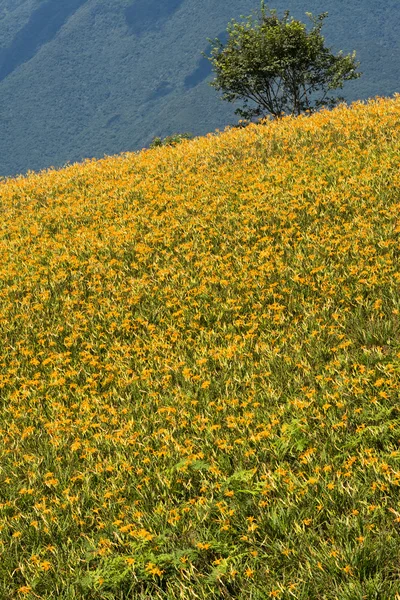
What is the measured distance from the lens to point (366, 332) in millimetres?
6641

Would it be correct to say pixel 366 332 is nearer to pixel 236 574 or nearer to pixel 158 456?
pixel 158 456

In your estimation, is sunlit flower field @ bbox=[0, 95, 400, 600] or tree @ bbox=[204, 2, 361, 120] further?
tree @ bbox=[204, 2, 361, 120]

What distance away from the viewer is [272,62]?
3872 centimetres

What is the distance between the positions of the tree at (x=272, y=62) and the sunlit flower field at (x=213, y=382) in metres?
27.3

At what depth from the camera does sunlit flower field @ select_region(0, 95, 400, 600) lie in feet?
14.3

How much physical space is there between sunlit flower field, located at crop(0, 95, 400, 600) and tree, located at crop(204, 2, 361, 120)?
89.7ft

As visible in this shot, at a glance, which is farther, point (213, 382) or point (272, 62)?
point (272, 62)

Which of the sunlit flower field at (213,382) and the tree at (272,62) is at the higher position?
the tree at (272,62)

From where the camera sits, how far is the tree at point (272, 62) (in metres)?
38.5

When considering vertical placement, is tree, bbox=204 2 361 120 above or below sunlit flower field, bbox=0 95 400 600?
above

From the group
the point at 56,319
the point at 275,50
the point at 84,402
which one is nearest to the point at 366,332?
the point at 84,402

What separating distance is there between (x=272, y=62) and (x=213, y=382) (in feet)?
118

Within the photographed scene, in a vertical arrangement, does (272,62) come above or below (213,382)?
above

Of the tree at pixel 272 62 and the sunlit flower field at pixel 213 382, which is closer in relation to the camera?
the sunlit flower field at pixel 213 382
